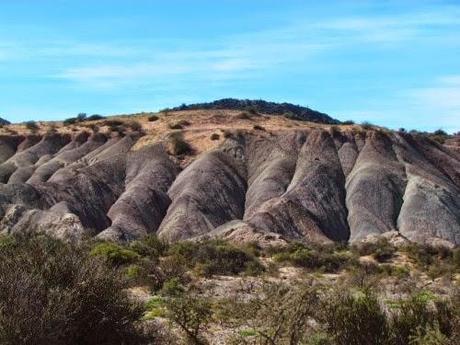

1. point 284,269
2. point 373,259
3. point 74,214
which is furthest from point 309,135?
point 284,269

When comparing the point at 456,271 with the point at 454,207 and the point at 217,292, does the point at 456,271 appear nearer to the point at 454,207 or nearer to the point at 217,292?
the point at 217,292

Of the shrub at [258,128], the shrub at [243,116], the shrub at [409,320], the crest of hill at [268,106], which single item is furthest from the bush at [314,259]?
the crest of hill at [268,106]

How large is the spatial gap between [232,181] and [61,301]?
54636mm

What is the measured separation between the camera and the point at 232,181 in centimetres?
6712

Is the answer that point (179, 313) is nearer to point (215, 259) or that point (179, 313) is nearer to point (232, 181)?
point (215, 259)

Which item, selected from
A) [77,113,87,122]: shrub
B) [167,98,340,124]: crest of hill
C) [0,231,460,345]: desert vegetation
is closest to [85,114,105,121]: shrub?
[77,113,87,122]: shrub

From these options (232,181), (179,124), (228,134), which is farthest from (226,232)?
(179,124)

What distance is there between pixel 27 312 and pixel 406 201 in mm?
54010

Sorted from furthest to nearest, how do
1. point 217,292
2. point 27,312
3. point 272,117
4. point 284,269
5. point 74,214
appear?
point 272,117, point 74,214, point 284,269, point 217,292, point 27,312

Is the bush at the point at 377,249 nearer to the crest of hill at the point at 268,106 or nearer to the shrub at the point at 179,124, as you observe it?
the shrub at the point at 179,124

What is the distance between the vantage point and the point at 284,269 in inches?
1454

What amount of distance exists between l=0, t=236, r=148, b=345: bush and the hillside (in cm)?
3323

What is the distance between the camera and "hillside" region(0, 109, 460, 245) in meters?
56.7

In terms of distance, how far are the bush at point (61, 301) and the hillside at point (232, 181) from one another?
33.2m
